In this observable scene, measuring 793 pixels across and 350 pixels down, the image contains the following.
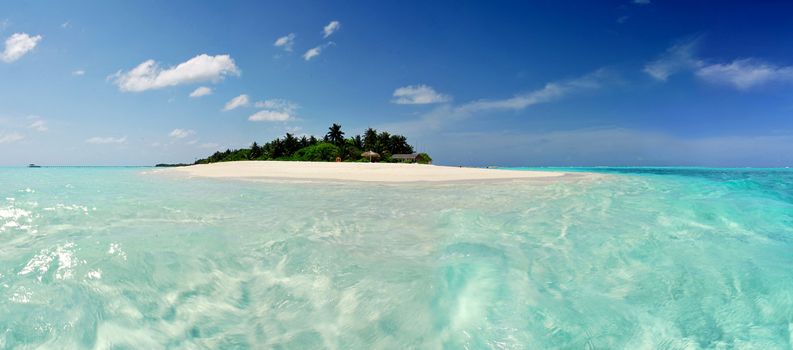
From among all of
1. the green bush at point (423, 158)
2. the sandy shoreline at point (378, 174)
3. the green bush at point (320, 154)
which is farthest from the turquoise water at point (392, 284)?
the green bush at point (423, 158)

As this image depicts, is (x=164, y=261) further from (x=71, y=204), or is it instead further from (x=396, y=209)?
(x=71, y=204)

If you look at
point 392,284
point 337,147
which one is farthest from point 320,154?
point 392,284

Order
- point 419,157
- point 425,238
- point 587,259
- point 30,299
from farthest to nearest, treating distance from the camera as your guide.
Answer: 1. point 419,157
2. point 425,238
3. point 587,259
4. point 30,299

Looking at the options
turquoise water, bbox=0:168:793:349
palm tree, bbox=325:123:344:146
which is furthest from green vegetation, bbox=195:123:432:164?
turquoise water, bbox=0:168:793:349

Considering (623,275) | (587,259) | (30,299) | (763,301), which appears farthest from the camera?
(587,259)

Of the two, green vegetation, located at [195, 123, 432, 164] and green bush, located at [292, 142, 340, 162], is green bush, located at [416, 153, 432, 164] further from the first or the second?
green bush, located at [292, 142, 340, 162]

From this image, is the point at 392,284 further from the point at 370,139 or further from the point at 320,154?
the point at 370,139

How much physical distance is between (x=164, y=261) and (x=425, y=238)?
3.19m

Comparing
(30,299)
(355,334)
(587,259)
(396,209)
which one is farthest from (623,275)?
(30,299)

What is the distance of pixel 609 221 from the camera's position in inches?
254

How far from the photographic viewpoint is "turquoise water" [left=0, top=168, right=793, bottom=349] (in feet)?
8.77

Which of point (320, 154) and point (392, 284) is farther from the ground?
point (320, 154)

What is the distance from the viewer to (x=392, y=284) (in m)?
3.46

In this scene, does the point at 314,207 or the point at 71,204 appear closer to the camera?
the point at 314,207
